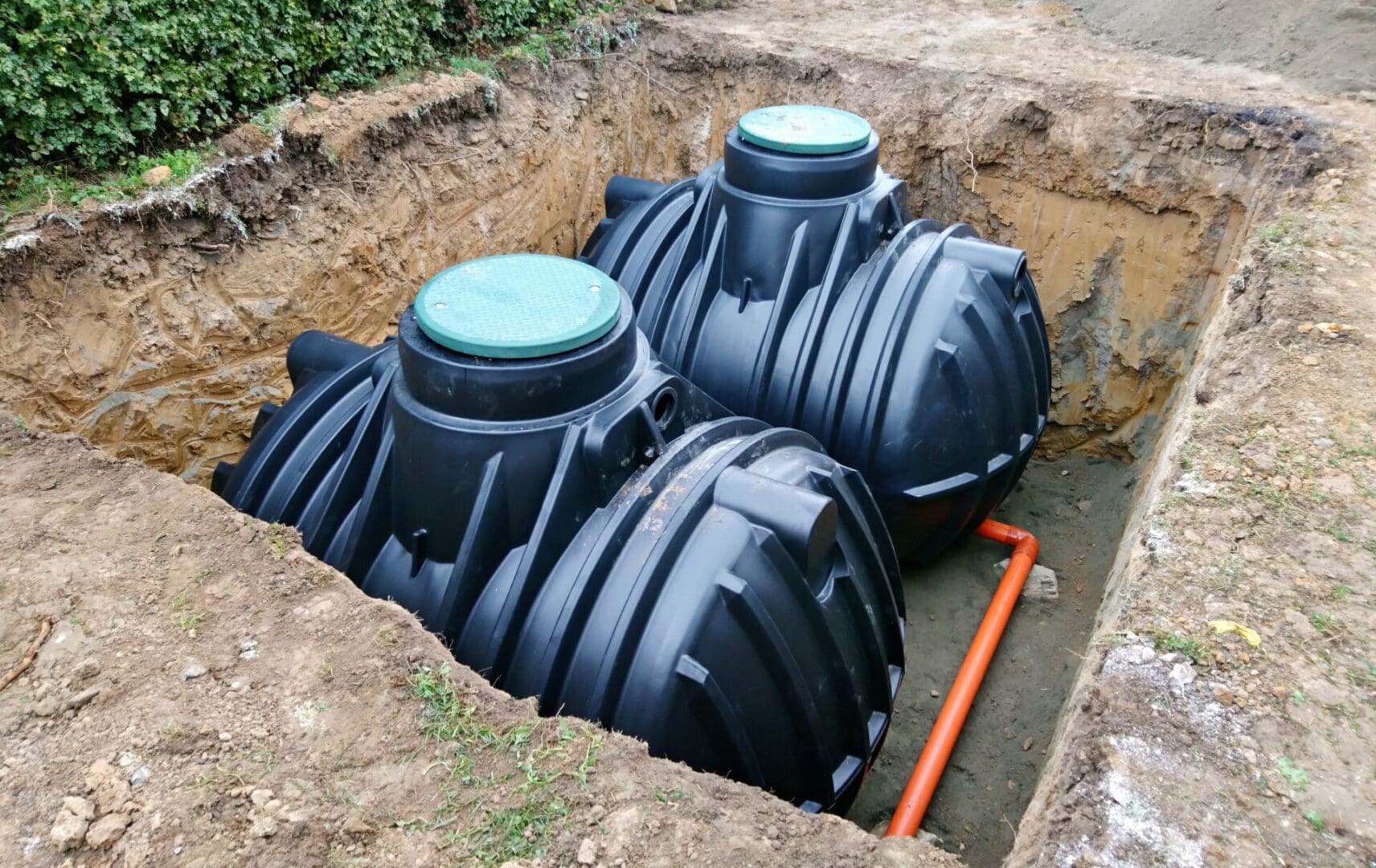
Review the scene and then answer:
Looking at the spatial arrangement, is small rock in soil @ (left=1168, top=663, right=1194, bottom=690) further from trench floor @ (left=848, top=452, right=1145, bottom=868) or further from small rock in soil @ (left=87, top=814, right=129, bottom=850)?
small rock in soil @ (left=87, top=814, right=129, bottom=850)

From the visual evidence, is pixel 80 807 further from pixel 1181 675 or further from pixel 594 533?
pixel 1181 675

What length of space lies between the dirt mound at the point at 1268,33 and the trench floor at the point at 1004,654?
3.02m

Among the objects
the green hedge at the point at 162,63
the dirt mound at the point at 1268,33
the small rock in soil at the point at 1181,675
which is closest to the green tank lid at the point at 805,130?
the green hedge at the point at 162,63

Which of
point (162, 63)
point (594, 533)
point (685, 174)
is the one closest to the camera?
point (594, 533)

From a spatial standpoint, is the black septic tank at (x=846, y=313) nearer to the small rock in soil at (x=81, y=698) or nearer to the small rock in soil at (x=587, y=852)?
the small rock in soil at (x=587, y=852)

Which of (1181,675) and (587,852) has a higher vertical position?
(1181,675)

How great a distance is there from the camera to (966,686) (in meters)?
4.06

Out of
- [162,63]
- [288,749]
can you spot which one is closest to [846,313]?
[288,749]

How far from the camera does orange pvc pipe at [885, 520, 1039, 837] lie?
11.6 feet

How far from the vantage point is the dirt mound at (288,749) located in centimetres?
179

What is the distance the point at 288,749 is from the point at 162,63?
11.9 ft

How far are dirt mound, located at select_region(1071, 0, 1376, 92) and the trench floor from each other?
119 inches

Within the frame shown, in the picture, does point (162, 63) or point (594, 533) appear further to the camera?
point (162, 63)

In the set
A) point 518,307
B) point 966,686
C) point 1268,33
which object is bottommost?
point 966,686
